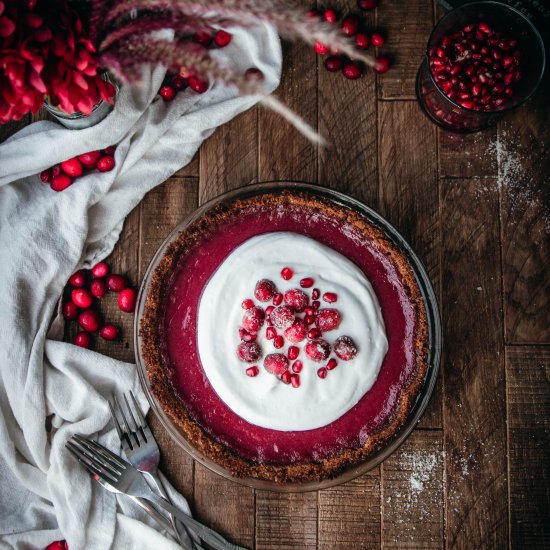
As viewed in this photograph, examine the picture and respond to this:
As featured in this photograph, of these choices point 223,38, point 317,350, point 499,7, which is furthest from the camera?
point 223,38

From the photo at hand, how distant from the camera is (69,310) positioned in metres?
2.27

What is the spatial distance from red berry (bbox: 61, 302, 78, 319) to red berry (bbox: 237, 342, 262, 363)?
70 centimetres

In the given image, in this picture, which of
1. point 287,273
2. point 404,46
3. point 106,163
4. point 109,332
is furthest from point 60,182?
point 404,46

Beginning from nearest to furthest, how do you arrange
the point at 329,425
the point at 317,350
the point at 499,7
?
the point at 317,350
the point at 329,425
the point at 499,7

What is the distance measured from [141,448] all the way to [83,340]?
0.46 m

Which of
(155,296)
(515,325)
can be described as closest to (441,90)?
(515,325)

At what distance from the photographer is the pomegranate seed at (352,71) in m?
2.32

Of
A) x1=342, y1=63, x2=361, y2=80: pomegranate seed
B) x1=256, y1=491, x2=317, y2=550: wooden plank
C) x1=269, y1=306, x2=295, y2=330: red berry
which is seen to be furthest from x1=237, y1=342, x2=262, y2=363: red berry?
x1=342, y1=63, x2=361, y2=80: pomegranate seed

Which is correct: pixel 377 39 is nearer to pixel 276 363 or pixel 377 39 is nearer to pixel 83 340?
pixel 276 363

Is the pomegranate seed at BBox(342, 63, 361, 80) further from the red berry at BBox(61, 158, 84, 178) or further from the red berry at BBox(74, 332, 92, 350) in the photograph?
the red berry at BBox(74, 332, 92, 350)

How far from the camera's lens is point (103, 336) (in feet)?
7.46

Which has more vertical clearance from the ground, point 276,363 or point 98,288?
point 98,288

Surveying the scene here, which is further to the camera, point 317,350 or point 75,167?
point 75,167

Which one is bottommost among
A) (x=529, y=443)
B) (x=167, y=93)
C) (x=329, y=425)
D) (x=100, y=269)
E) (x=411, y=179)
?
(x=529, y=443)
